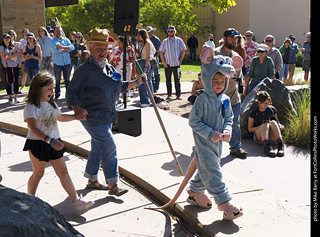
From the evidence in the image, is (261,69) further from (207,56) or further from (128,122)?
(207,56)

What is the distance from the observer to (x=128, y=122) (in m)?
9.16

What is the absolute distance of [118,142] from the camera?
25.5 ft

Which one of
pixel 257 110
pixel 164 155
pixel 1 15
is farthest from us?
pixel 1 15

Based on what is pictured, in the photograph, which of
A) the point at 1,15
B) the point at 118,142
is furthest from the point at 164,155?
the point at 1,15

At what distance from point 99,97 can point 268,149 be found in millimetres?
3549

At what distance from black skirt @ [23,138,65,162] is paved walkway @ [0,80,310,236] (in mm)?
787

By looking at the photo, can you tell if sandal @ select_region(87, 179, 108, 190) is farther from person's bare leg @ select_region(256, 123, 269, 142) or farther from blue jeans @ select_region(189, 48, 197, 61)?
blue jeans @ select_region(189, 48, 197, 61)

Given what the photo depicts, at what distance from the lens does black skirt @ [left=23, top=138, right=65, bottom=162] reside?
491 cm

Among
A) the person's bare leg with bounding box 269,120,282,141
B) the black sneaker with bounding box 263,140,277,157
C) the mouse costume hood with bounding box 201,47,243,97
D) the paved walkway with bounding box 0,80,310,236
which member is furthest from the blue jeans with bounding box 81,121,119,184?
the person's bare leg with bounding box 269,120,282,141

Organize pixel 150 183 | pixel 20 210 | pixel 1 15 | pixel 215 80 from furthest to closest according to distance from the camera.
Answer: pixel 1 15
pixel 150 183
pixel 215 80
pixel 20 210

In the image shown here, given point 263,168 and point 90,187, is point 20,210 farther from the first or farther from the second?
point 263,168

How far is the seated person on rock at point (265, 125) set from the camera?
796 centimetres

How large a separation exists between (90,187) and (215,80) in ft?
7.43

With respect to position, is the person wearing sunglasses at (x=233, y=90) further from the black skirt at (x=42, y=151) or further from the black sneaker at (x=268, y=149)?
the black skirt at (x=42, y=151)
